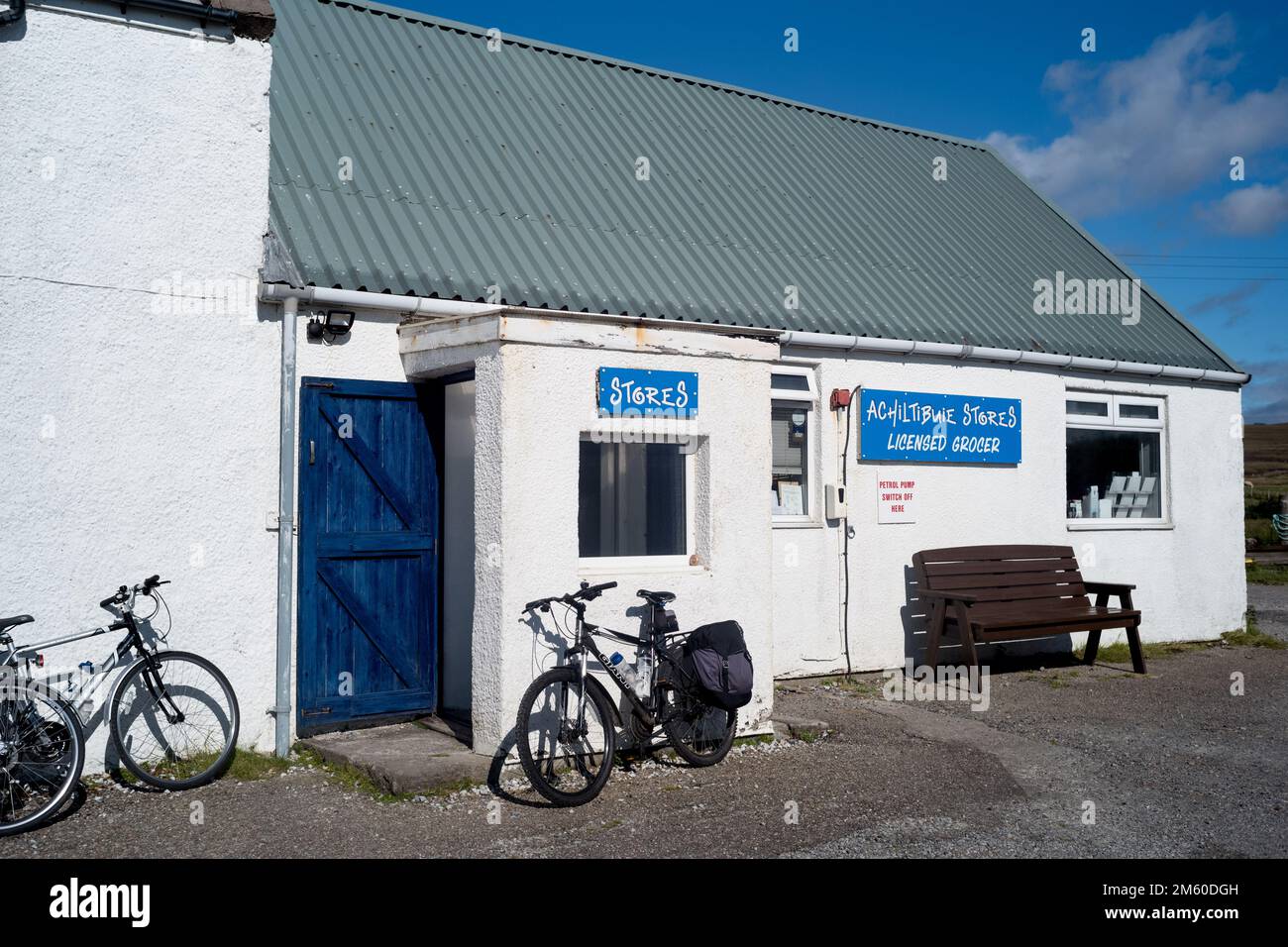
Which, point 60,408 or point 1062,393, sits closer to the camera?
point 60,408

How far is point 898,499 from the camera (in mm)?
11109

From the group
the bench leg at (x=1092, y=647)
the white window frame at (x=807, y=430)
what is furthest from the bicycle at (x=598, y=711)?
the bench leg at (x=1092, y=647)

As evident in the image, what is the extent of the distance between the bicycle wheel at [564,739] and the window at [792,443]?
391 cm

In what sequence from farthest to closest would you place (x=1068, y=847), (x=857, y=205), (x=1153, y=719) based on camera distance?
(x=857, y=205) < (x=1153, y=719) < (x=1068, y=847)

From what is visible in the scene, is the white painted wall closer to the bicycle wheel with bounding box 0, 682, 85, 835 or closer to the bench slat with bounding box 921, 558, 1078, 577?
the bicycle wheel with bounding box 0, 682, 85, 835

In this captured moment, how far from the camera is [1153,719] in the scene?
30.2 ft

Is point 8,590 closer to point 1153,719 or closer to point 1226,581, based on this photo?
point 1153,719

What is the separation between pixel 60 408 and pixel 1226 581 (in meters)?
12.5

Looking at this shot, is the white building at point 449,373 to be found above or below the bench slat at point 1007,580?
above

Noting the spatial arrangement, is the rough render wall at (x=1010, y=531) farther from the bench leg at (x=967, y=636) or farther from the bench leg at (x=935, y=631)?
the bench leg at (x=967, y=636)

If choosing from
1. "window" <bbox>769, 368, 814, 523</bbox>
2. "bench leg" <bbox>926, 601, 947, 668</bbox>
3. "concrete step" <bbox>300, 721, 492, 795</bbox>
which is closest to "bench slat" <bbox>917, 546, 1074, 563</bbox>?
"bench leg" <bbox>926, 601, 947, 668</bbox>

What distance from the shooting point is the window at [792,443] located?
10609 mm

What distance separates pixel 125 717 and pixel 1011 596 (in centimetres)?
771
